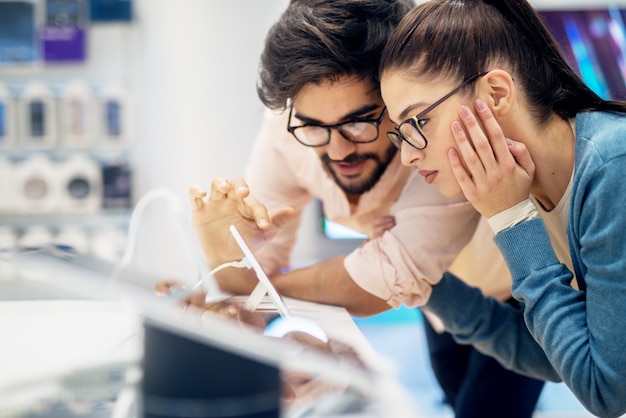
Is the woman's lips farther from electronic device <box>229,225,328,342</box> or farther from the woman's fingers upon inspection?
the woman's fingers

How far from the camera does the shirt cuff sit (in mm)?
983

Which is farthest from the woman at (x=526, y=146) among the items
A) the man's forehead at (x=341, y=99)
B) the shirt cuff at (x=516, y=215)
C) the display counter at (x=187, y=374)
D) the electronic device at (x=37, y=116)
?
the electronic device at (x=37, y=116)

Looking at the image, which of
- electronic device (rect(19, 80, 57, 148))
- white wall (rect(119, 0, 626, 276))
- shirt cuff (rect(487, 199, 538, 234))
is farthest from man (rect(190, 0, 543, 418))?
electronic device (rect(19, 80, 57, 148))

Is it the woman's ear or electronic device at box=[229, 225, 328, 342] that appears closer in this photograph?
electronic device at box=[229, 225, 328, 342]

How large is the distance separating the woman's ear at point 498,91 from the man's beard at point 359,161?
0.35 meters

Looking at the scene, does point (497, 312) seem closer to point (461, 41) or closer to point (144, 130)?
point (461, 41)

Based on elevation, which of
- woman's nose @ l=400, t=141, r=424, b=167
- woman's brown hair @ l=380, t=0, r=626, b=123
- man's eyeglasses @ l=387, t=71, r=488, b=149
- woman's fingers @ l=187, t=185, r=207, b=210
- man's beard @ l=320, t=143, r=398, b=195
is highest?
woman's brown hair @ l=380, t=0, r=626, b=123

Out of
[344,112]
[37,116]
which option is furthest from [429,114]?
[37,116]

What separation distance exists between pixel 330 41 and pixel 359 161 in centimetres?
24

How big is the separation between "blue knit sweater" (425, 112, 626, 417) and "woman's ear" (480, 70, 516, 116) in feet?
0.36

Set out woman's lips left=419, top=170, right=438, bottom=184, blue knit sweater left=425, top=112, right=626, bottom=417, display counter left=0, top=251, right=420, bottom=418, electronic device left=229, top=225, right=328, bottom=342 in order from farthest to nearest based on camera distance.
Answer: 1. woman's lips left=419, top=170, right=438, bottom=184
2. blue knit sweater left=425, top=112, right=626, bottom=417
3. electronic device left=229, top=225, right=328, bottom=342
4. display counter left=0, top=251, right=420, bottom=418

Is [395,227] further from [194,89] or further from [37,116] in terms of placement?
[37,116]

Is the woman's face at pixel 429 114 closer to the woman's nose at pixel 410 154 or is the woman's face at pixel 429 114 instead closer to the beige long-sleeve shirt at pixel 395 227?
the woman's nose at pixel 410 154

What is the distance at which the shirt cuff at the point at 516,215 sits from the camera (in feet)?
3.22
